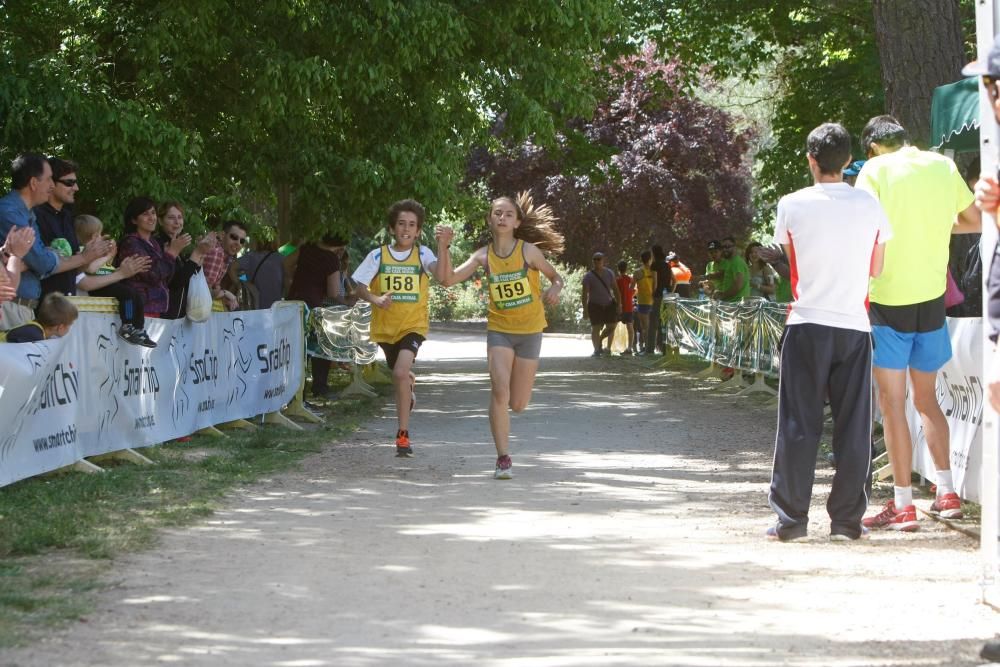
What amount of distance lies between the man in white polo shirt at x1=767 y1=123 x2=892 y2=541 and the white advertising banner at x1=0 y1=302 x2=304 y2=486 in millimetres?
4495

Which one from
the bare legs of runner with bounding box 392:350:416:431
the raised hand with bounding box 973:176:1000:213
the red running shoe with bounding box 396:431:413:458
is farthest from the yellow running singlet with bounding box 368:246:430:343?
the raised hand with bounding box 973:176:1000:213

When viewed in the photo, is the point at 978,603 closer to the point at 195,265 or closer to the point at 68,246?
the point at 68,246

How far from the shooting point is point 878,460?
33.5 feet

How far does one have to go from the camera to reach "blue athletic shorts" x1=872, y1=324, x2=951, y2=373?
8023 millimetres

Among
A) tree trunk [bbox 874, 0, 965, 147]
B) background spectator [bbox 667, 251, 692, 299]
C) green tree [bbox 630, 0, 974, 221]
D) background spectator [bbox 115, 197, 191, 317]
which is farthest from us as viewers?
background spectator [bbox 667, 251, 692, 299]

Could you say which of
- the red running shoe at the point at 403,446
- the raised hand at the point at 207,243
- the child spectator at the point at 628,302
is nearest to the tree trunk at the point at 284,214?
the raised hand at the point at 207,243

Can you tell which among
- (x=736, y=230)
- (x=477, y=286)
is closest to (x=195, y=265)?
(x=736, y=230)

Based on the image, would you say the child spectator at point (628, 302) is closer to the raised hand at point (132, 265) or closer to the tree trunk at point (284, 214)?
the tree trunk at point (284, 214)

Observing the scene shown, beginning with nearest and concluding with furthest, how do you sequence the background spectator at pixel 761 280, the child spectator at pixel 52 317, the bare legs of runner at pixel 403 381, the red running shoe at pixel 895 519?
the red running shoe at pixel 895 519
the child spectator at pixel 52 317
the bare legs of runner at pixel 403 381
the background spectator at pixel 761 280

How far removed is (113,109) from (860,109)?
13072 millimetres

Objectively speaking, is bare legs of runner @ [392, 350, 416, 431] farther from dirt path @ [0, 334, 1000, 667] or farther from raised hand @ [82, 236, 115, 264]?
raised hand @ [82, 236, 115, 264]

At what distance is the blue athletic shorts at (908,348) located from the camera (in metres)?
8.02

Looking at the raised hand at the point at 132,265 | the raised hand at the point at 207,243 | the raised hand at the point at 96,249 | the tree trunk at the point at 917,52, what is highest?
the tree trunk at the point at 917,52

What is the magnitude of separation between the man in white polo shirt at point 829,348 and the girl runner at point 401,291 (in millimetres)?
4516
